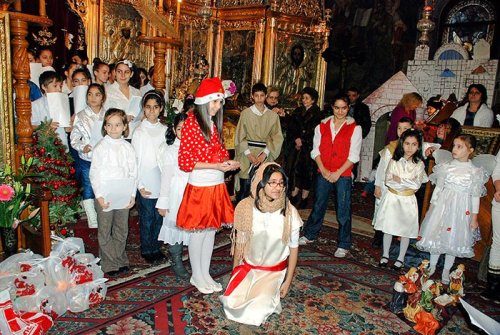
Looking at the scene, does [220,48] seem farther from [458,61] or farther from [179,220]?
[179,220]

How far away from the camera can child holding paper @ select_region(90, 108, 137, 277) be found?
12.7 feet

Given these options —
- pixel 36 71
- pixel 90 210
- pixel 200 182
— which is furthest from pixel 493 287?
pixel 36 71

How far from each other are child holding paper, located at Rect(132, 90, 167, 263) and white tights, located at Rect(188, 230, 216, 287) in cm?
77

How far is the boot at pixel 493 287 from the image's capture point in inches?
162

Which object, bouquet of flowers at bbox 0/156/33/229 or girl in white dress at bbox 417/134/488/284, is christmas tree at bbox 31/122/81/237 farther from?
girl in white dress at bbox 417/134/488/284

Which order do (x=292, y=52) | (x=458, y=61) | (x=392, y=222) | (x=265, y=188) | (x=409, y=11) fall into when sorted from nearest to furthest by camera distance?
1. (x=265, y=188)
2. (x=392, y=222)
3. (x=292, y=52)
4. (x=458, y=61)
5. (x=409, y=11)

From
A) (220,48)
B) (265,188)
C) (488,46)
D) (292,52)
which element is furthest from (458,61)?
(265,188)

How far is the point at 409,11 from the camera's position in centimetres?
1244


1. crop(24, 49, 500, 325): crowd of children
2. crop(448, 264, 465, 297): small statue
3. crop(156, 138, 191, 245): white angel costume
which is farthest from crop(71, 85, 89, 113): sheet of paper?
crop(448, 264, 465, 297): small statue

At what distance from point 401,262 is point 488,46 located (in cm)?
903

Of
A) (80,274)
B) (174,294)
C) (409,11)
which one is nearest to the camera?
(80,274)

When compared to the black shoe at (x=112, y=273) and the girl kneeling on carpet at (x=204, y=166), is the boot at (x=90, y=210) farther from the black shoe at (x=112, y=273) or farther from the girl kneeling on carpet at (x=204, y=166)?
the girl kneeling on carpet at (x=204, y=166)

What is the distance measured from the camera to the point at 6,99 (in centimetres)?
374

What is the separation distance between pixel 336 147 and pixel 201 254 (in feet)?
6.33
